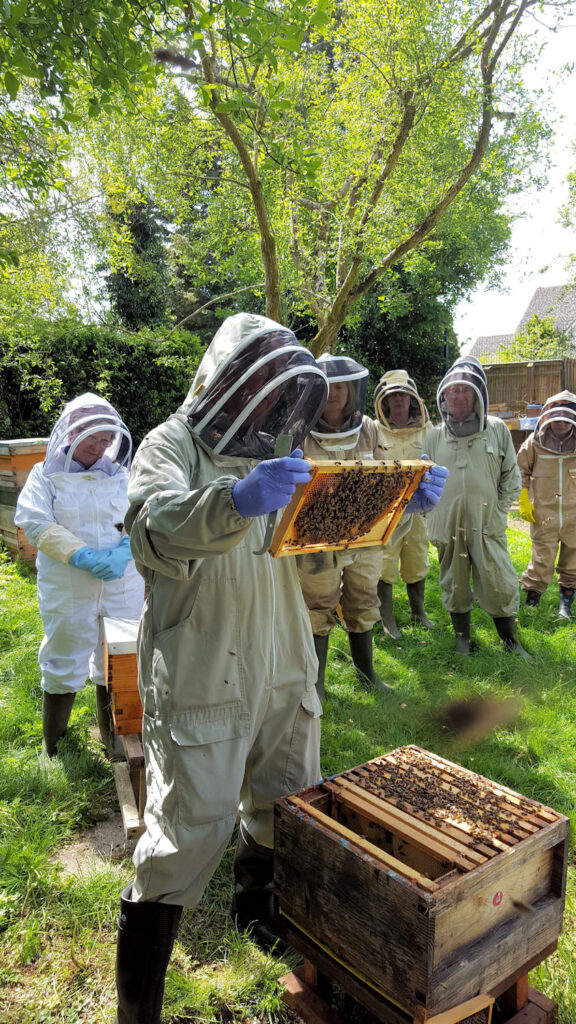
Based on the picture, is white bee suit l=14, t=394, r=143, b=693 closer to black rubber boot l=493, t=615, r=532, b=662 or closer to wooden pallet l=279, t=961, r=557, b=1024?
wooden pallet l=279, t=961, r=557, b=1024

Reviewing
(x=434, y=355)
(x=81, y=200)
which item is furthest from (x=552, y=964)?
(x=434, y=355)

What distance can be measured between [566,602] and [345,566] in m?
3.27

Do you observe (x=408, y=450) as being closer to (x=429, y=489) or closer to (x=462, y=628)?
(x=462, y=628)

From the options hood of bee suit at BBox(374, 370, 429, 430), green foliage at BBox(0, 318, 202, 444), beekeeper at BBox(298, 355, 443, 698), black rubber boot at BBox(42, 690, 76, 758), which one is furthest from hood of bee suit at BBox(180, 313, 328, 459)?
green foliage at BBox(0, 318, 202, 444)

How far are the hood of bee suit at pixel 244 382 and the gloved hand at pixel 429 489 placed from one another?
71 cm

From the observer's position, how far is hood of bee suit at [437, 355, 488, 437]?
5.61 metres

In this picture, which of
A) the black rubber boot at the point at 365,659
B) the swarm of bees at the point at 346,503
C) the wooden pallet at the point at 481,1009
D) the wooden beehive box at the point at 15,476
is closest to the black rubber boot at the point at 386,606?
the black rubber boot at the point at 365,659

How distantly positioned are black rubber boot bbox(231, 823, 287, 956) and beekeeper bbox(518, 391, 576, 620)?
519 cm

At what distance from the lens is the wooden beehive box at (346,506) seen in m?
2.29

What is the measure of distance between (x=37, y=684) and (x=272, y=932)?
3024 mm

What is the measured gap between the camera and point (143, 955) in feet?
6.99

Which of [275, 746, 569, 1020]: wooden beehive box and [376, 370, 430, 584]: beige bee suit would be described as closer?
[275, 746, 569, 1020]: wooden beehive box

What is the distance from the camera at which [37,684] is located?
509cm

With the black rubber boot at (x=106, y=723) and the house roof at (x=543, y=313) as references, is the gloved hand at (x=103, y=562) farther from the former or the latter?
the house roof at (x=543, y=313)
